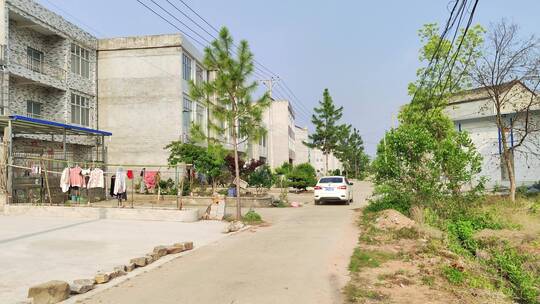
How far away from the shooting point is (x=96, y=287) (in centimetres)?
709

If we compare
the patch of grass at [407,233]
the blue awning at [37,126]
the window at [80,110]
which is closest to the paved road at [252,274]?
the patch of grass at [407,233]

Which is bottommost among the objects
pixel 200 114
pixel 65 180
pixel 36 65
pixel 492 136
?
pixel 65 180

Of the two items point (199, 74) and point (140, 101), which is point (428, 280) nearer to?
point (140, 101)

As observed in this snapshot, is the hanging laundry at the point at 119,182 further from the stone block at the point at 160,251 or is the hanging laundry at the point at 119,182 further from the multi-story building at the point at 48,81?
the stone block at the point at 160,251

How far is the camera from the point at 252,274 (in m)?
8.00

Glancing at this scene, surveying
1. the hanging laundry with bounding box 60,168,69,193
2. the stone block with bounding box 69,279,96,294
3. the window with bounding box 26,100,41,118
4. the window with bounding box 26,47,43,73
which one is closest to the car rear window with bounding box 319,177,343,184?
the hanging laundry with bounding box 60,168,69,193

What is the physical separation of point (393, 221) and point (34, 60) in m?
23.8

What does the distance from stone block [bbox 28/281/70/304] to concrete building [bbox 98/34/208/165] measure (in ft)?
81.2

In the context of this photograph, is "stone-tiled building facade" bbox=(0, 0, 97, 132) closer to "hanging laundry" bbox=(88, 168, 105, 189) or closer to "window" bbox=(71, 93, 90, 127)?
"window" bbox=(71, 93, 90, 127)

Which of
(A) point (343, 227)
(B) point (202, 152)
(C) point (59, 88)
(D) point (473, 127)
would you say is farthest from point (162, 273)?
(D) point (473, 127)

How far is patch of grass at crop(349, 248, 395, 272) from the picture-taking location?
28.3 ft

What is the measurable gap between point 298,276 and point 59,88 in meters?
24.7

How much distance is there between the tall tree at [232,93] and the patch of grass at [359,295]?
10391 mm

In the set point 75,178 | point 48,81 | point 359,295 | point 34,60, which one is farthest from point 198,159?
point 359,295
